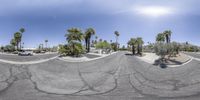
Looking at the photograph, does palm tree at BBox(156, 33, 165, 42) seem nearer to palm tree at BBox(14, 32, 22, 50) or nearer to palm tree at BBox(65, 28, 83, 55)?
palm tree at BBox(65, 28, 83, 55)

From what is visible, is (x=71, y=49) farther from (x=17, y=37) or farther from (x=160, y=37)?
(x=17, y=37)

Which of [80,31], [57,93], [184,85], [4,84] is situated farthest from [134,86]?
[80,31]

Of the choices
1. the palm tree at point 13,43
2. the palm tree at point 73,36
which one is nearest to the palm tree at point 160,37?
the palm tree at point 73,36

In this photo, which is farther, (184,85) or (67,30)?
(67,30)

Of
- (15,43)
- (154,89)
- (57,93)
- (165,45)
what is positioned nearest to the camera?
(57,93)

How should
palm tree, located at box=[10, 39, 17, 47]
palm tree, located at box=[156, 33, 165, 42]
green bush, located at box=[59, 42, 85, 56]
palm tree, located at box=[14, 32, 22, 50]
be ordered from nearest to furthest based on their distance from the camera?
green bush, located at box=[59, 42, 85, 56] → palm tree, located at box=[156, 33, 165, 42] → palm tree, located at box=[14, 32, 22, 50] → palm tree, located at box=[10, 39, 17, 47]

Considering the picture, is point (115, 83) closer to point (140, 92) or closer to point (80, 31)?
point (140, 92)

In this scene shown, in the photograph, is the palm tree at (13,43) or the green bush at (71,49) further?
the palm tree at (13,43)

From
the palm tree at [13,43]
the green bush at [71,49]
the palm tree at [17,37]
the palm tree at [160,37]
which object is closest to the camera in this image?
the green bush at [71,49]

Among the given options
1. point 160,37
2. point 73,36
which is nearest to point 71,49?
point 73,36

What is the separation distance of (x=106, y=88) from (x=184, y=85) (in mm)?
4842

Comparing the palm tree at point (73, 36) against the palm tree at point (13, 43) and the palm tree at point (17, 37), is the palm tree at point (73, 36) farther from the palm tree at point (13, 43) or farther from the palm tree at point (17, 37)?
the palm tree at point (13, 43)

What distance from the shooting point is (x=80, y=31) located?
46.5m

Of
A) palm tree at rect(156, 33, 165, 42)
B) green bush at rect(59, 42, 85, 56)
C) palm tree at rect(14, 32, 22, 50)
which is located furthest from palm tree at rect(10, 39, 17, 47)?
palm tree at rect(156, 33, 165, 42)
